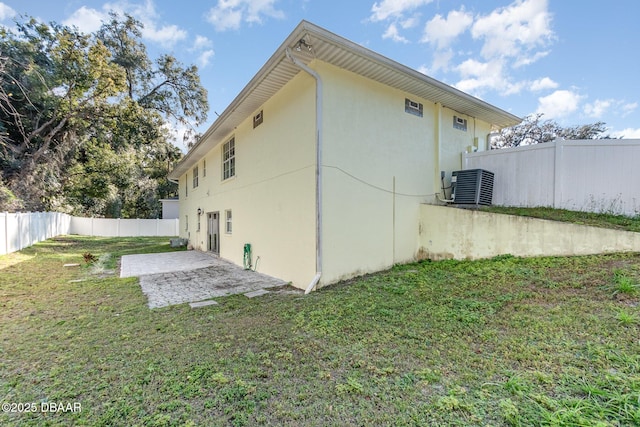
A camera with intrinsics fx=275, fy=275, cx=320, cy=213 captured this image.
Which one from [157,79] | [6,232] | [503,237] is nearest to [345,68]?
[503,237]

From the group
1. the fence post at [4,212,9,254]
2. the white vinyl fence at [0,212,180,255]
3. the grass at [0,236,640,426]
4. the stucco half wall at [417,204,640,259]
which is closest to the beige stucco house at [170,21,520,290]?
the stucco half wall at [417,204,640,259]

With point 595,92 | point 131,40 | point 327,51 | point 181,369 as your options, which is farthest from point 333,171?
point 131,40

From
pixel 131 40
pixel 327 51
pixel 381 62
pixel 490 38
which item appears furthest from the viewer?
pixel 131 40

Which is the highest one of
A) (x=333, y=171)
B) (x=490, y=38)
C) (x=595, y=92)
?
(x=490, y=38)

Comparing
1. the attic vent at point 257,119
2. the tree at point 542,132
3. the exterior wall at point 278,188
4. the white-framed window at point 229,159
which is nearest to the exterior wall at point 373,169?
the exterior wall at point 278,188

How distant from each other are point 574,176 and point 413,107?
13.3 ft

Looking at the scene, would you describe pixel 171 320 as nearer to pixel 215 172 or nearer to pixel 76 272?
pixel 76 272

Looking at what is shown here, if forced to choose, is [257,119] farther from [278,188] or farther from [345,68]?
[345,68]

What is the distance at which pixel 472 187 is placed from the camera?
732 centimetres

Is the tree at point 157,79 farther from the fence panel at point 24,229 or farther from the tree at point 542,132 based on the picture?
the tree at point 542,132

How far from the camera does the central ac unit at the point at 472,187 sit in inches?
286

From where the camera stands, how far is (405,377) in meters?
2.42

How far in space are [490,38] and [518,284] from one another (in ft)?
27.9

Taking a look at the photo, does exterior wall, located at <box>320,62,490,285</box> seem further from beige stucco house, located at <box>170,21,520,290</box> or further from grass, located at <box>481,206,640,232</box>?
grass, located at <box>481,206,640,232</box>
